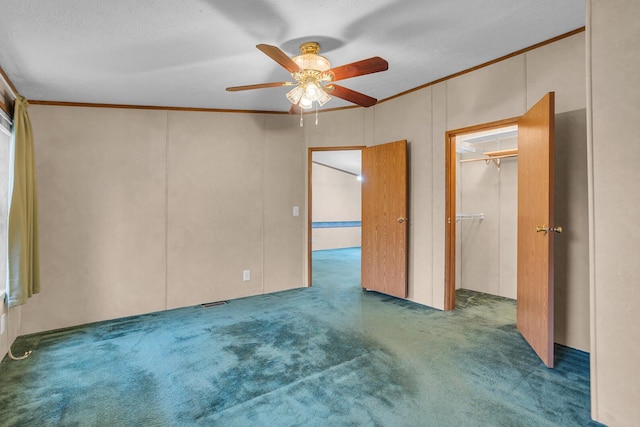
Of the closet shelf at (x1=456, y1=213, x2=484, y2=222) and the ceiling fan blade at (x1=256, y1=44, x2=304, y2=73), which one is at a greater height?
the ceiling fan blade at (x1=256, y1=44, x2=304, y2=73)

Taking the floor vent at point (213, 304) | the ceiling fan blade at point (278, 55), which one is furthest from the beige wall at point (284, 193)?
the ceiling fan blade at point (278, 55)

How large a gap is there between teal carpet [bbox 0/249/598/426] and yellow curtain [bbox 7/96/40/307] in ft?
1.75

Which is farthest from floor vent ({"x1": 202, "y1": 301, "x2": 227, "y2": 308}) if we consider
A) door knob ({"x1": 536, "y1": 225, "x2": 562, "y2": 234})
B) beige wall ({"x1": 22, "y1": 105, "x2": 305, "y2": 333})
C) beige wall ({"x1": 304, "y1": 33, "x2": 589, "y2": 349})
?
door knob ({"x1": 536, "y1": 225, "x2": 562, "y2": 234})

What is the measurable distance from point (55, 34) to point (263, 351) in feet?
8.62

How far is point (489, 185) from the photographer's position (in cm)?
418

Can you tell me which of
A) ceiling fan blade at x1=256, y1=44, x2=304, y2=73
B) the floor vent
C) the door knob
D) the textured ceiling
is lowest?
the floor vent

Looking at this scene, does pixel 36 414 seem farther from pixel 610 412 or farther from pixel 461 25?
pixel 461 25

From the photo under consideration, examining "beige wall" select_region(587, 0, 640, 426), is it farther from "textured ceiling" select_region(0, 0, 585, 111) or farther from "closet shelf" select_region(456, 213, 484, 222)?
"closet shelf" select_region(456, 213, 484, 222)

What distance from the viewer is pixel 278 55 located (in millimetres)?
2010

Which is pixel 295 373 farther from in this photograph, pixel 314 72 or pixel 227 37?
pixel 227 37

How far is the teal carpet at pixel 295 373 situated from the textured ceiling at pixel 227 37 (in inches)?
89.4

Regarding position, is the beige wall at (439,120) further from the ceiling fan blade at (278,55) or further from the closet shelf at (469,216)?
the ceiling fan blade at (278,55)

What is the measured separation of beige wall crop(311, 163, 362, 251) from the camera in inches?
349

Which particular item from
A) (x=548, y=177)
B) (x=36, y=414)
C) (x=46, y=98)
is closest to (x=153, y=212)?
(x=46, y=98)
